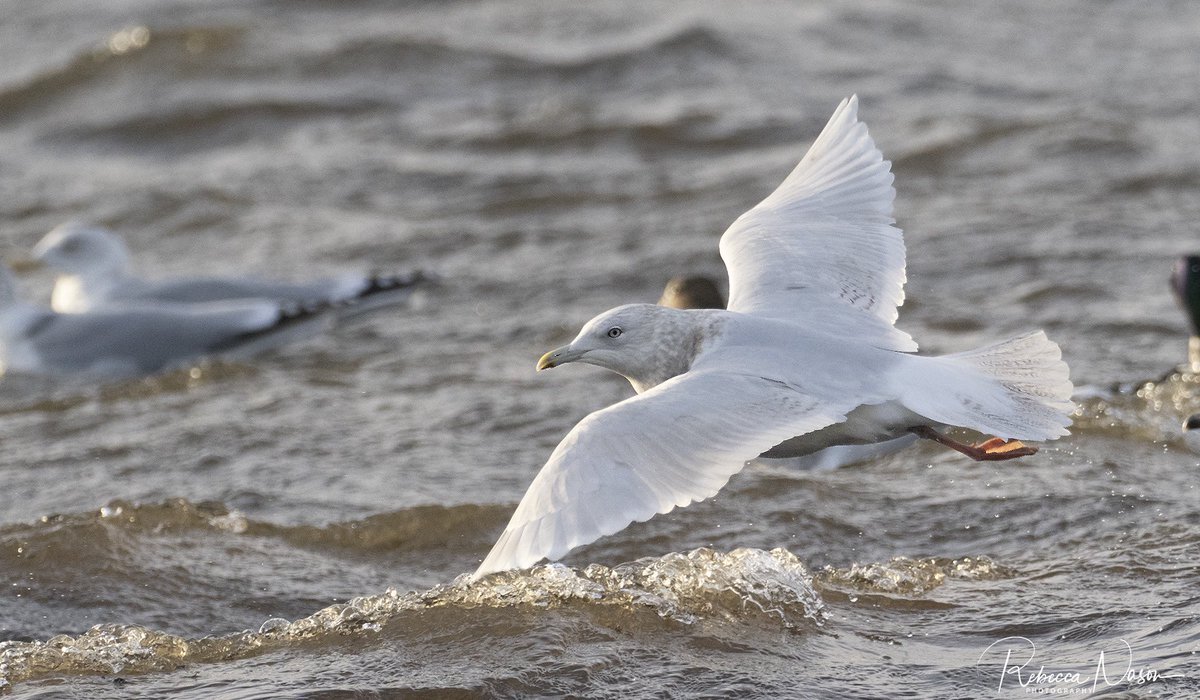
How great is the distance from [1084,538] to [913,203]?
4.69 m

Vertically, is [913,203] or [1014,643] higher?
[913,203]

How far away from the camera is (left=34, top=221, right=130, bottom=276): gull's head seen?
918 centimetres

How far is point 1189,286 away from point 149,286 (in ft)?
17.6

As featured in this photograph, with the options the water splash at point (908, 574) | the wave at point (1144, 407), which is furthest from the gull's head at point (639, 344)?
the wave at point (1144, 407)

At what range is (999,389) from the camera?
176 inches

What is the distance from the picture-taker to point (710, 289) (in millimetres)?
7211

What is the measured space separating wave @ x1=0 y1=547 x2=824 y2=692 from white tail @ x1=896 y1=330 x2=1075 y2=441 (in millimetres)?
740

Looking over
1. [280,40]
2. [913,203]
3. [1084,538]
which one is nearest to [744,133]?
[913,203]

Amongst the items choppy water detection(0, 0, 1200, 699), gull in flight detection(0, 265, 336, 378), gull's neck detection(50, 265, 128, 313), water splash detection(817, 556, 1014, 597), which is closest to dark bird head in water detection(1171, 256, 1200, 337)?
choppy water detection(0, 0, 1200, 699)

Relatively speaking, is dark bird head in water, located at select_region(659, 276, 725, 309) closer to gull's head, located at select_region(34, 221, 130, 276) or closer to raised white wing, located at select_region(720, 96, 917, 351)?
raised white wing, located at select_region(720, 96, 917, 351)

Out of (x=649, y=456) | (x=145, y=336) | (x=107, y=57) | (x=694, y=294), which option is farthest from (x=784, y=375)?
(x=107, y=57)

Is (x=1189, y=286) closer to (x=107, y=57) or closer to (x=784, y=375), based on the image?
(x=784, y=375)

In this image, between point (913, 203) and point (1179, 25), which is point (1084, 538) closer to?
point (913, 203)

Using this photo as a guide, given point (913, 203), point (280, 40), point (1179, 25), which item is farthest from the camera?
point (280, 40)
